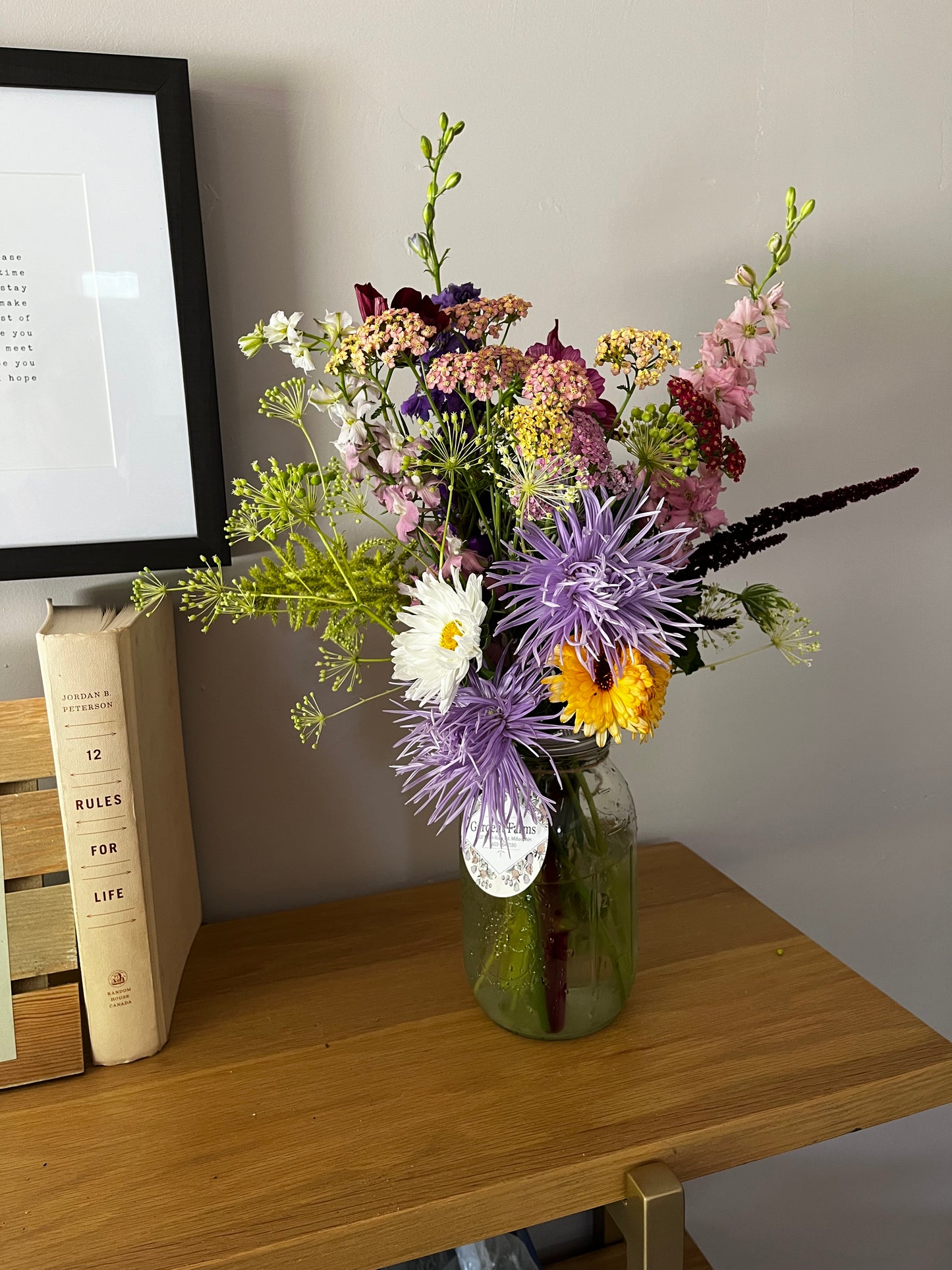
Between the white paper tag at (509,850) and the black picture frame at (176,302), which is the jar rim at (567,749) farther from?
the black picture frame at (176,302)

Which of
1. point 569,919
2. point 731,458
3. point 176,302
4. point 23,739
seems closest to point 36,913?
point 23,739

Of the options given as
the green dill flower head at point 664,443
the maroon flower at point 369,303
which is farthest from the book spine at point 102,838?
the green dill flower head at point 664,443

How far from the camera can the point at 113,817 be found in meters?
0.67

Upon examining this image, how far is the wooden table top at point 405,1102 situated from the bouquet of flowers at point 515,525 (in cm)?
16

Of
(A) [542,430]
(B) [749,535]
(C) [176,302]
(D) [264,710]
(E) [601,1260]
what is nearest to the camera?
(A) [542,430]

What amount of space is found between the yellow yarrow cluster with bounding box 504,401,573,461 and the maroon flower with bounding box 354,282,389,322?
12cm

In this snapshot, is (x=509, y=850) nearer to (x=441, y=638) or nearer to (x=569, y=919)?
(x=569, y=919)

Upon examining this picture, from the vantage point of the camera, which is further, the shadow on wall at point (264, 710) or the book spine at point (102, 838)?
the shadow on wall at point (264, 710)

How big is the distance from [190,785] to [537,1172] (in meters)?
0.48

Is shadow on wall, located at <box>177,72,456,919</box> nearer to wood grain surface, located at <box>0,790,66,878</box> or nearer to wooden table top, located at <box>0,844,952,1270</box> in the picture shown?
wooden table top, located at <box>0,844,952,1270</box>

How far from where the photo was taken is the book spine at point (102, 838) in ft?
2.14

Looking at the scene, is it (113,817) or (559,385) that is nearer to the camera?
(559,385)

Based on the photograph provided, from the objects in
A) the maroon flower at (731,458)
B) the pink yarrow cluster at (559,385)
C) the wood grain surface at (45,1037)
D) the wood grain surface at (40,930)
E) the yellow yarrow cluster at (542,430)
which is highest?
the pink yarrow cluster at (559,385)

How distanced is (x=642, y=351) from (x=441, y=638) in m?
0.24
